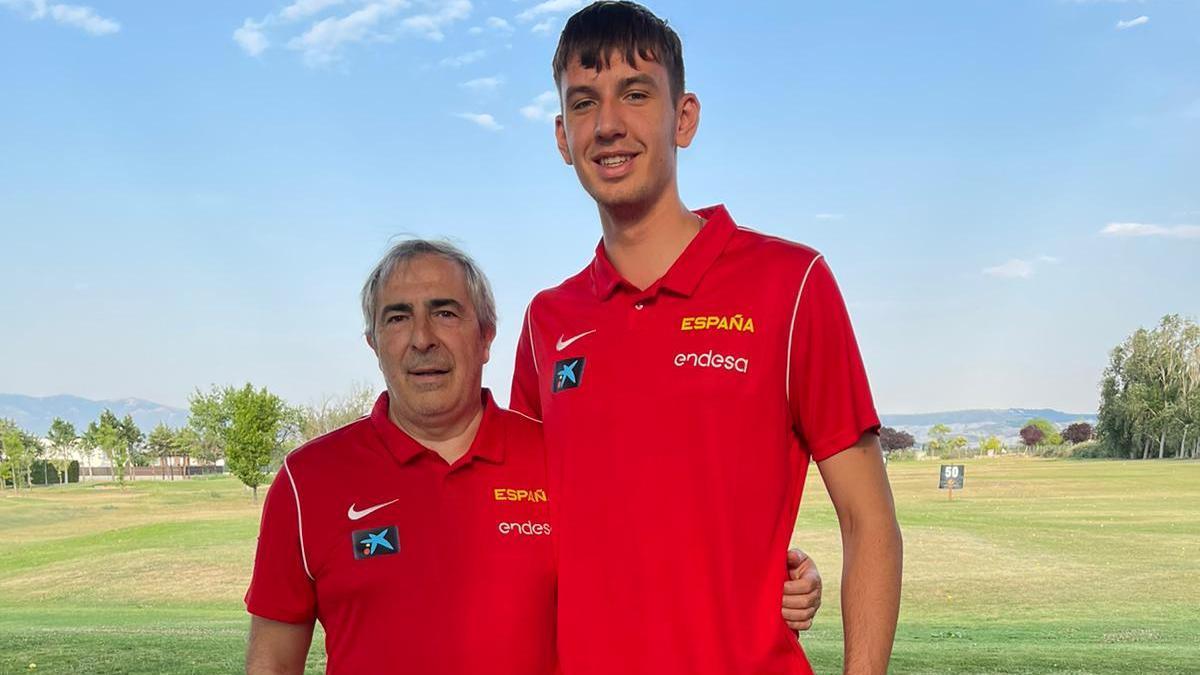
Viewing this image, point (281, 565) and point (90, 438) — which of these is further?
point (90, 438)

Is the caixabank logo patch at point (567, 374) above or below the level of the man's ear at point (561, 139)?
below

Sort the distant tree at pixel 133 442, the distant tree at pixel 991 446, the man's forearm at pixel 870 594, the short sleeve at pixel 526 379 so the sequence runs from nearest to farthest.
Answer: the man's forearm at pixel 870 594 → the short sleeve at pixel 526 379 → the distant tree at pixel 133 442 → the distant tree at pixel 991 446

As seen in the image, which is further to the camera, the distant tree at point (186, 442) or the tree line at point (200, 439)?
the distant tree at point (186, 442)

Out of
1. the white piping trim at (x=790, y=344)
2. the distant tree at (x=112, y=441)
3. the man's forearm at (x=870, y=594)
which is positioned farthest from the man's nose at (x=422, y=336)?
the distant tree at (x=112, y=441)

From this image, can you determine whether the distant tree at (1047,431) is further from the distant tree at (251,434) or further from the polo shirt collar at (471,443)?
the polo shirt collar at (471,443)

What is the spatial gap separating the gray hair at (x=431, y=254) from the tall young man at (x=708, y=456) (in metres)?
0.49

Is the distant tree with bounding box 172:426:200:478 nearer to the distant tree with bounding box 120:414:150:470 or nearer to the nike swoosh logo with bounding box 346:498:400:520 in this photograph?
the distant tree with bounding box 120:414:150:470

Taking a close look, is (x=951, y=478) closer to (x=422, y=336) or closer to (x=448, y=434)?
(x=448, y=434)

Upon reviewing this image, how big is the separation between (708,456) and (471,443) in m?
0.86

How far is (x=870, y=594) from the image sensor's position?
269cm

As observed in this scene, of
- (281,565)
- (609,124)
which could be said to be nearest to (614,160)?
(609,124)

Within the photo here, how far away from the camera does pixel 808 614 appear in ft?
9.15

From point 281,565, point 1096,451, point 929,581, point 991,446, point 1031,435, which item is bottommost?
point 991,446

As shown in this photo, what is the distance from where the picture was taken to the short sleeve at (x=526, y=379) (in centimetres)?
339
